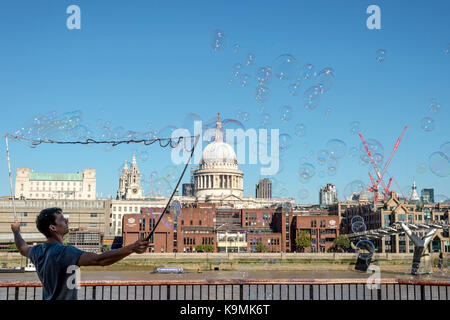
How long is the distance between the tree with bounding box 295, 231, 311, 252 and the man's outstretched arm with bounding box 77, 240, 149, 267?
77174 mm

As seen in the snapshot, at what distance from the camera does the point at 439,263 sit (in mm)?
71000

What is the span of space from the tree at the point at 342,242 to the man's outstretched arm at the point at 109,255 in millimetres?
78717

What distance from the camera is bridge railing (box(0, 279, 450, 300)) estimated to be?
10.6 metres

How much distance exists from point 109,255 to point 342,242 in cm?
A: 7894

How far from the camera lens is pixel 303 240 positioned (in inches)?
3184

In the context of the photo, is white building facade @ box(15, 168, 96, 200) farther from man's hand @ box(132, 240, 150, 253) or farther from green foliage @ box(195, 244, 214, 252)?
man's hand @ box(132, 240, 150, 253)

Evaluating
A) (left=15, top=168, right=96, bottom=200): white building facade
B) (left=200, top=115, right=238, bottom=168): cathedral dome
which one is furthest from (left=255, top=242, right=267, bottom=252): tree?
(left=15, top=168, right=96, bottom=200): white building facade

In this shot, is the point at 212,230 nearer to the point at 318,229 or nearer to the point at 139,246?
the point at 318,229

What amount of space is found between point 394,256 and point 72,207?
58723 millimetres

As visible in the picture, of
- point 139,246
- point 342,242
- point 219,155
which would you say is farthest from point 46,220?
point 219,155

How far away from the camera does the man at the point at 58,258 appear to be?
517 centimetres

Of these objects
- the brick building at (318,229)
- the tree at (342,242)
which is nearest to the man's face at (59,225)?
the tree at (342,242)
